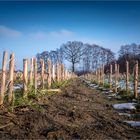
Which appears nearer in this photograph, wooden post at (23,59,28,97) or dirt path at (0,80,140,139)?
dirt path at (0,80,140,139)

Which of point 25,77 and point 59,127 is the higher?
point 25,77

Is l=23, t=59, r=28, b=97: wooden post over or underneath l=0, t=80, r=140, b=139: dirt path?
over

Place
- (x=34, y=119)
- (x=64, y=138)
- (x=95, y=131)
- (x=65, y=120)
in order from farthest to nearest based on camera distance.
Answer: (x=65, y=120) < (x=34, y=119) < (x=95, y=131) < (x=64, y=138)

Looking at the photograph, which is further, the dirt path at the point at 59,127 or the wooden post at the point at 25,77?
the wooden post at the point at 25,77

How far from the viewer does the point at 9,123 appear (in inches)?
185

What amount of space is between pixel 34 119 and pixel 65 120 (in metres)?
0.82

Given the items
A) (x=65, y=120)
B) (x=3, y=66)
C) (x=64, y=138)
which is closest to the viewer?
(x=64, y=138)

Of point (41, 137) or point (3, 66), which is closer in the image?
point (41, 137)

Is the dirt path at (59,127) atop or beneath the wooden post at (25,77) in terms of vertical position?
beneath

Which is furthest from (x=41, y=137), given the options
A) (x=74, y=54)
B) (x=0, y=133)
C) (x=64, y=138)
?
(x=74, y=54)

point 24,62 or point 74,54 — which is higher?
point 74,54

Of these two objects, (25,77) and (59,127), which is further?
(25,77)

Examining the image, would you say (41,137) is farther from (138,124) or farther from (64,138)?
(138,124)

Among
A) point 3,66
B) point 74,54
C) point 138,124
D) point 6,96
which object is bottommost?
point 138,124
